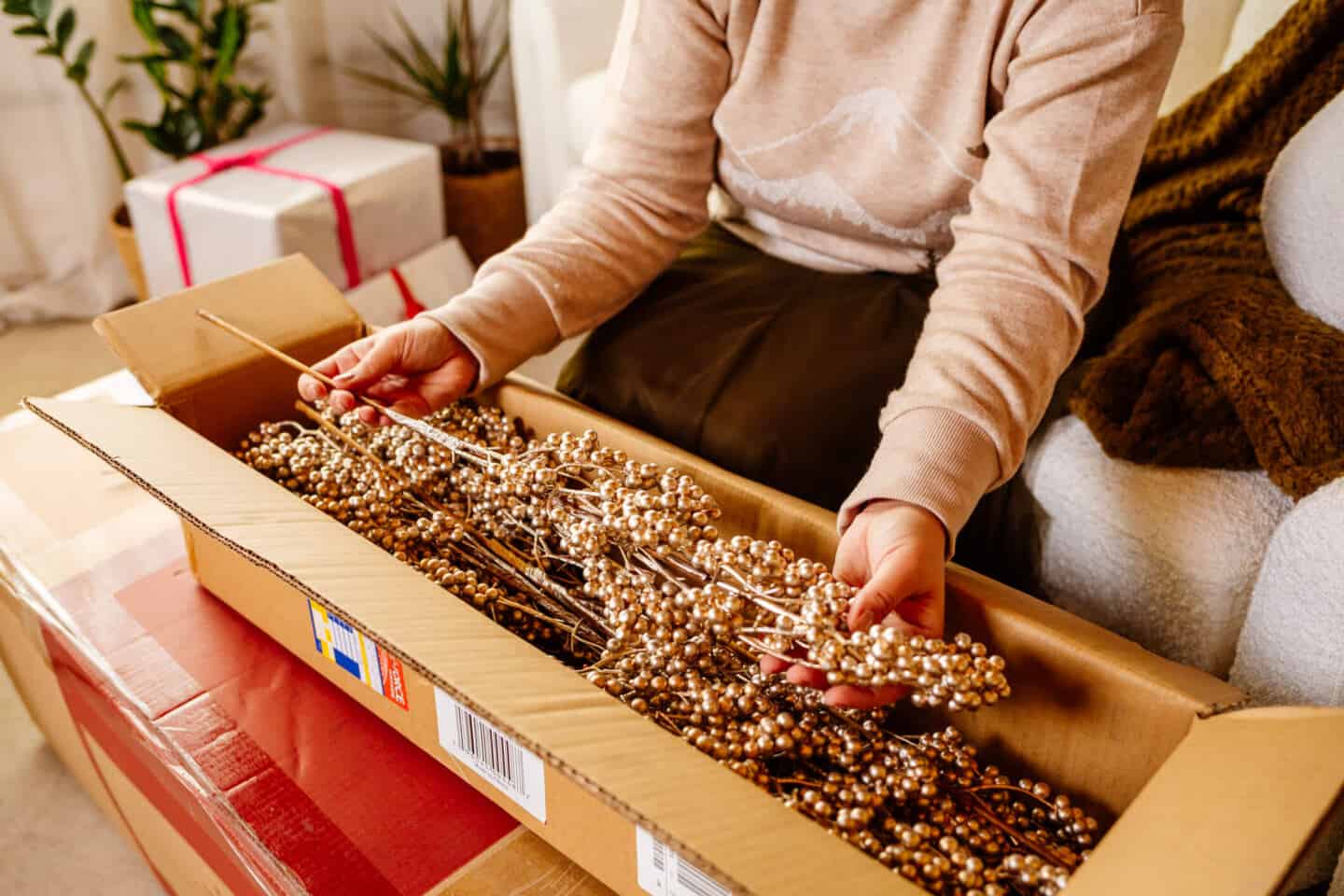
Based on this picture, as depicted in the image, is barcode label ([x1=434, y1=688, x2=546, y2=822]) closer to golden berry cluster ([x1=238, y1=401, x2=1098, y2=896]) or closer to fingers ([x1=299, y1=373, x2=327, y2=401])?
golden berry cluster ([x1=238, y1=401, x2=1098, y2=896])

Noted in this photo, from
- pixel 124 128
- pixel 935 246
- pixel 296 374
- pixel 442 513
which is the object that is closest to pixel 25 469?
pixel 296 374

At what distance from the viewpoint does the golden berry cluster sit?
20.7 inches

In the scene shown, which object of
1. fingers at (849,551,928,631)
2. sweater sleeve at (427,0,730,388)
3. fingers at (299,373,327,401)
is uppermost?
sweater sleeve at (427,0,730,388)

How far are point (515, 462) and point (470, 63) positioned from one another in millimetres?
1603

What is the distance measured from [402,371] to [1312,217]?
78 centimetres

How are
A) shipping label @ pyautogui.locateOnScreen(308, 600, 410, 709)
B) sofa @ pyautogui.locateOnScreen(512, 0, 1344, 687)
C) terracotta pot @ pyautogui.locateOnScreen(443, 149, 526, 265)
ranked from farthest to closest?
terracotta pot @ pyautogui.locateOnScreen(443, 149, 526, 265) < sofa @ pyautogui.locateOnScreen(512, 0, 1344, 687) < shipping label @ pyautogui.locateOnScreen(308, 600, 410, 709)

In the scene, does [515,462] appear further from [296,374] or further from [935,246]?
[935,246]

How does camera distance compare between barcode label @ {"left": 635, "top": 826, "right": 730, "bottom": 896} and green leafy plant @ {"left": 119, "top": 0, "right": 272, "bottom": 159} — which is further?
green leafy plant @ {"left": 119, "top": 0, "right": 272, "bottom": 159}

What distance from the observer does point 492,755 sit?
0.58m

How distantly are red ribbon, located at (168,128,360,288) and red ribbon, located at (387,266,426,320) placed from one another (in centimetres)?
7

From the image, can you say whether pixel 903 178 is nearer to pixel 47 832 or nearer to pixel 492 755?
pixel 492 755

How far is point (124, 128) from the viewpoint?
6.56 feet

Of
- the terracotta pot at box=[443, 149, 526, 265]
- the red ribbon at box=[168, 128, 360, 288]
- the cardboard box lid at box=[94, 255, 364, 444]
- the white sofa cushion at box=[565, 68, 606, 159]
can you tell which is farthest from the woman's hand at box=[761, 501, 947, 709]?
the terracotta pot at box=[443, 149, 526, 265]

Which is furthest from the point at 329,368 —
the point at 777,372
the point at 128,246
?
the point at 128,246
